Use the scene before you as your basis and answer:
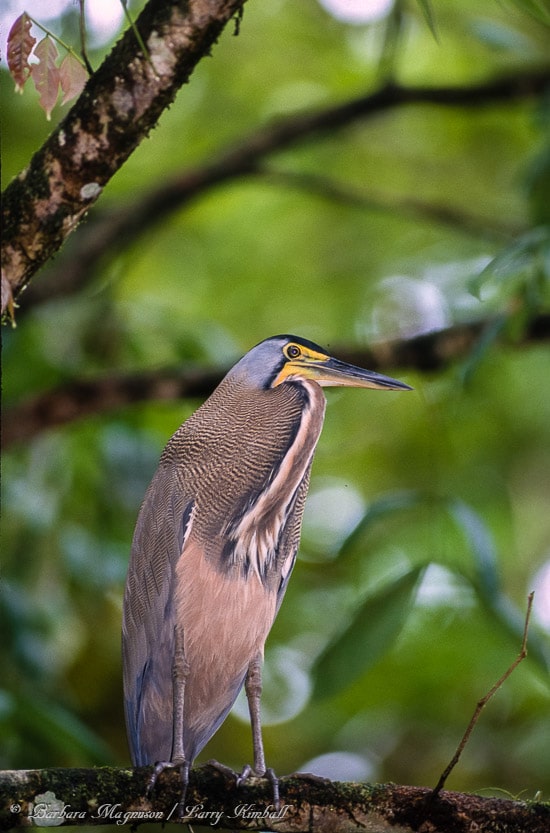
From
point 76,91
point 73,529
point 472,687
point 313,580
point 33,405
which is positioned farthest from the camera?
point 472,687

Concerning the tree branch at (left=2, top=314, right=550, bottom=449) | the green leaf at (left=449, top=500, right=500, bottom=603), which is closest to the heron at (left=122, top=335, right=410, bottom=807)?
the green leaf at (left=449, top=500, right=500, bottom=603)

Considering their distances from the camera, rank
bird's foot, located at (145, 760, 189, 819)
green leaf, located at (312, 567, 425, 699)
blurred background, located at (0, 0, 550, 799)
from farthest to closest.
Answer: blurred background, located at (0, 0, 550, 799)
green leaf, located at (312, 567, 425, 699)
bird's foot, located at (145, 760, 189, 819)

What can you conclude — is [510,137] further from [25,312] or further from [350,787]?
[350,787]

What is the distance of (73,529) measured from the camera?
315cm

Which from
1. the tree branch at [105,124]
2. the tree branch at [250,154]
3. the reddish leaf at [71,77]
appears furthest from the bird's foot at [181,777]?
the tree branch at [250,154]

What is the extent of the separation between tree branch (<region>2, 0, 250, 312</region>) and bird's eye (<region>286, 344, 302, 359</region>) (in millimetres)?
366

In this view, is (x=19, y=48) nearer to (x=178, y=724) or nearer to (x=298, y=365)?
(x=298, y=365)

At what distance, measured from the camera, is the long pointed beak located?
104 cm

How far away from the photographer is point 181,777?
1160 mm

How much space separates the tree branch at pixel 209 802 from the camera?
1160 millimetres

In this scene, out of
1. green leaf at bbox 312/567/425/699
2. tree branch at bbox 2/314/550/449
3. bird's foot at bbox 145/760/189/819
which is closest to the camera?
bird's foot at bbox 145/760/189/819

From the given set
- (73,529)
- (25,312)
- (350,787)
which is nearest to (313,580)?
(73,529)

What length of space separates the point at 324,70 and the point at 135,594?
4.44 metres

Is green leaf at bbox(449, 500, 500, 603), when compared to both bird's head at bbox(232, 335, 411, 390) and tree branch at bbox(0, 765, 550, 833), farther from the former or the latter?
bird's head at bbox(232, 335, 411, 390)
